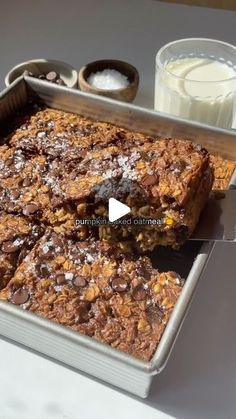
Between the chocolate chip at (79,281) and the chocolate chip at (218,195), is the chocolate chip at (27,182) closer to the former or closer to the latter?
the chocolate chip at (79,281)

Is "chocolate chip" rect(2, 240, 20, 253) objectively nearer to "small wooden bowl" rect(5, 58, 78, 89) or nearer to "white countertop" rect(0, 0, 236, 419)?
"white countertop" rect(0, 0, 236, 419)

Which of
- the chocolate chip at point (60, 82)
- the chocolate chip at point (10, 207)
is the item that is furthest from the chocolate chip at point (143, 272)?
the chocolate chip at point (60, 82)

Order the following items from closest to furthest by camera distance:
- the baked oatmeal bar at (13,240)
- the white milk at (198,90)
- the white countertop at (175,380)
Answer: the white countertop at (175,380) < the baked oatmeal bar at (13,240) < the white milk at (198,90)

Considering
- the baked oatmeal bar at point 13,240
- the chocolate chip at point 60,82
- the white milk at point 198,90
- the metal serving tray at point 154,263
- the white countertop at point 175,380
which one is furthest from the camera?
the chocolate chip at point 60,82

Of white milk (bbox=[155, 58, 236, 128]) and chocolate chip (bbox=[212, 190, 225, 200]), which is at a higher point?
white milk (bbox=[155, 58, 236, 128])

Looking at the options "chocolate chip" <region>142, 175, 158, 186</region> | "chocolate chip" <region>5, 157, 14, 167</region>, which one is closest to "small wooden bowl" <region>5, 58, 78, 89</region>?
"chocolate chip" <region>5, 157, 14, 167</region>

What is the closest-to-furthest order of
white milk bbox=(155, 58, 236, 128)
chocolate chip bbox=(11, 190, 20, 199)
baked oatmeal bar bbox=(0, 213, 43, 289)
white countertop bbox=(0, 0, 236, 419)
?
white countertop bbox=(0, 0, 236, 419) < baked oatmeal bar bbox=(0, 213, 43, 289) < chocolate chip bbox=(11, 190, 20, 199) < white milk bbox=(155, 58, 236, 128)
